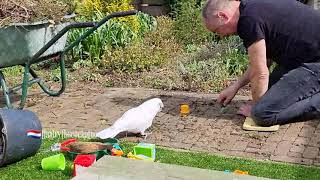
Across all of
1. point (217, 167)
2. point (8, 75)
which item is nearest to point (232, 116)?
point (217, 167)

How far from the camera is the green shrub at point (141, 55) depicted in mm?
7340

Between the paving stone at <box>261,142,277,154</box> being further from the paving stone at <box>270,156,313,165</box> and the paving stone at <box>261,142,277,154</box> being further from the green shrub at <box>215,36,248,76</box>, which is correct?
the green shrub at <box>215,36,248,76</box>

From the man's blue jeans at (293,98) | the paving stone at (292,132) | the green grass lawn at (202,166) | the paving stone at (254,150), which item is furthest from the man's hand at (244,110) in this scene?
the man's blue jeans at (293,98)

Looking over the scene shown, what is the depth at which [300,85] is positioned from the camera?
3.69 m

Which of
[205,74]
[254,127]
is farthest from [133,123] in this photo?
[205,74]

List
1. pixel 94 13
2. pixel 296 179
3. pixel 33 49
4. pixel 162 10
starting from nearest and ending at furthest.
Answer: pixel 296 179 < pixel 33 49 < pixel 94 13 < pixel 162 10

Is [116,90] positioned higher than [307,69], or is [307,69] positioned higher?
[307,69]

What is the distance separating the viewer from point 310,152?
4.36 m

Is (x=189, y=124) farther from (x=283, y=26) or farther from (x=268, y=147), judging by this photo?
(x=283, y=26)

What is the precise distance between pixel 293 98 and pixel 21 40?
2.68 metres

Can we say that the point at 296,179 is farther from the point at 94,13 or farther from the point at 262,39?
the point at 94,13

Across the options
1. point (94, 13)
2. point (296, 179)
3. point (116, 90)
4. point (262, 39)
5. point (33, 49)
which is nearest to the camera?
point (262, 39)

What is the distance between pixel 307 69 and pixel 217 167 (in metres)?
1.02

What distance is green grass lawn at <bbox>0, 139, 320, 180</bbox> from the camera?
3975 millimetres
